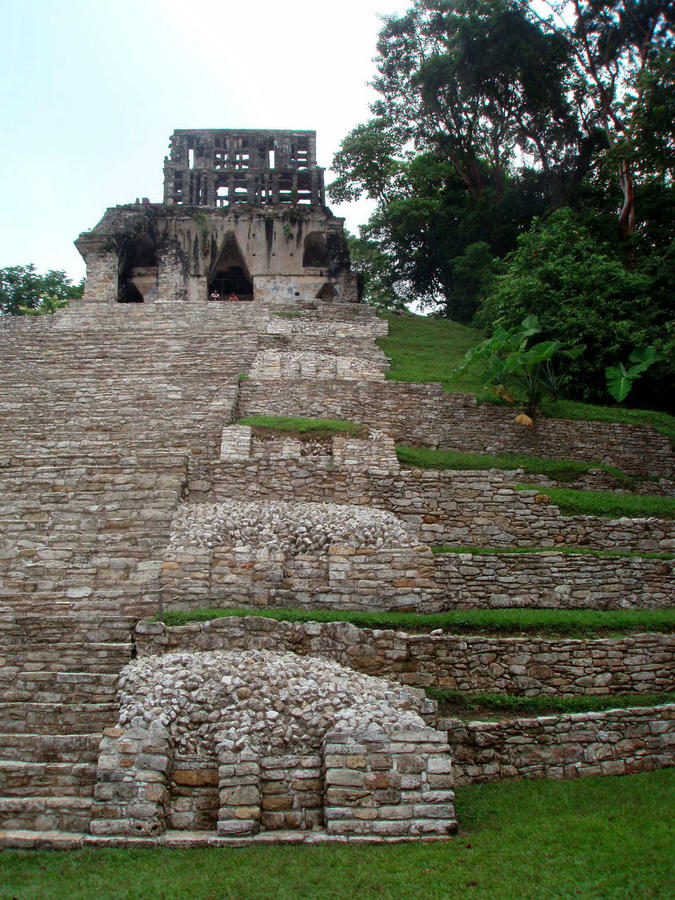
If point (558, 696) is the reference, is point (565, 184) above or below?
above

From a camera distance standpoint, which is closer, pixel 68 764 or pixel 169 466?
pixel 68 764

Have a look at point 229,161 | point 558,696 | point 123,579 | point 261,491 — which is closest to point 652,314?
point 261,491

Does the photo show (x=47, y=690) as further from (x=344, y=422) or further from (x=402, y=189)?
(x=402, y=189)

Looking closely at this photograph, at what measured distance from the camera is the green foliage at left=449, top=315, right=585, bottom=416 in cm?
1546

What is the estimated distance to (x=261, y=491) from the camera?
12.2m

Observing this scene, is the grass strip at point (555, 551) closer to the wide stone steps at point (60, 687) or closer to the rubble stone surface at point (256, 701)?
the rubble stone surface at point (256, 701)

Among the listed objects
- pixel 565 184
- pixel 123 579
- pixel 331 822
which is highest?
pixel 565 184

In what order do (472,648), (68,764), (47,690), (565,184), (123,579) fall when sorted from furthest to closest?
1. (565,184)
2. (123,579)
3. (472,648)
4. (47,690)
5. (68,764)

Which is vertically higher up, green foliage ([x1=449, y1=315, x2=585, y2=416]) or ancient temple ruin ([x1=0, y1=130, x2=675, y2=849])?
green foliage ([x1=449, y1=315, x2=585, y2=416])

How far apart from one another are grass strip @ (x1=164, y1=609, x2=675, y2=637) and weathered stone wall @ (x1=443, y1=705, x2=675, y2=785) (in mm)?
1333

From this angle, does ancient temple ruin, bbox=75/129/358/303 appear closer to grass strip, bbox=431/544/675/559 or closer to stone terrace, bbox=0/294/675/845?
stone terrace, bbox=0/294/675/845

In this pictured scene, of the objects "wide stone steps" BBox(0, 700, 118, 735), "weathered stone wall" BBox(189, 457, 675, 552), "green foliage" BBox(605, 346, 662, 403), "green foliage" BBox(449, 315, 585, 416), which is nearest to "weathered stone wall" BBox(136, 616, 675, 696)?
"wide stone steps" BBox(0, 700, 118, 735)

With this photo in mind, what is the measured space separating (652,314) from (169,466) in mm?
12185

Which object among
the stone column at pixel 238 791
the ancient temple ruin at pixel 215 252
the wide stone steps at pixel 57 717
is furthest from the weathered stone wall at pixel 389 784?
the ancient temple ruin at pixel 215 252
